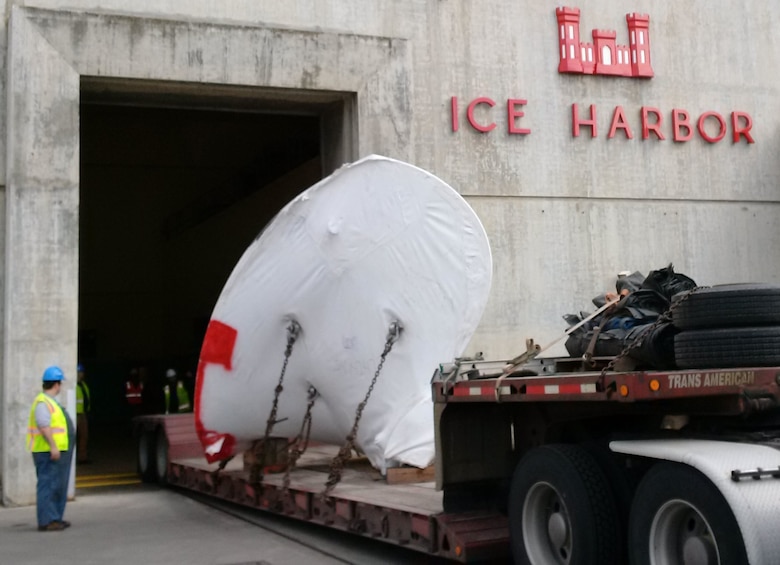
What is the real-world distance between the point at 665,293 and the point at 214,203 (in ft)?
69.3

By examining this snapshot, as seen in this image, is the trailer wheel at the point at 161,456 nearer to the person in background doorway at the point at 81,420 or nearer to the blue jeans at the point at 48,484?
the blue jeans at the point at 48,484

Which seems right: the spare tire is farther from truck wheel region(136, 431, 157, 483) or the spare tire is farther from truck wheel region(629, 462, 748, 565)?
truck wheel region(136, 431, 157, 483)

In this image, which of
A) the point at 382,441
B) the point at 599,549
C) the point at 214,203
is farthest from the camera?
the point at 214,203

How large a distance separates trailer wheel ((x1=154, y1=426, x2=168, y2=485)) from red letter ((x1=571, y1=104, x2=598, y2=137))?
313 inches

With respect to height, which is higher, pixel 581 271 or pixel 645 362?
pixel 581 271

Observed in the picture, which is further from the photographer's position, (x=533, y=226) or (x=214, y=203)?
(x=214, y=203)

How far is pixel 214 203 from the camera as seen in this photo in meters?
26.3

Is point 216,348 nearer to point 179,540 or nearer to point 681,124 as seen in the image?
point 179,540

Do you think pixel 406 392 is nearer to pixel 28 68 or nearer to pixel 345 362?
pixel 345 362

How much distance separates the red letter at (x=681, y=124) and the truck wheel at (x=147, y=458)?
9815 millimetres

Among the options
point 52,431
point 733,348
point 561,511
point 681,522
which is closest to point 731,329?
point 733,348

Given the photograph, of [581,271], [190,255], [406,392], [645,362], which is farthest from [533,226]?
[190,255]

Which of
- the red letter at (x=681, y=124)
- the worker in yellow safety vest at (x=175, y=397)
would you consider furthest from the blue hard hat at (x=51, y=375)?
the red letter at (x=681, y=124)

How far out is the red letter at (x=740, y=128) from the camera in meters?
16.0
